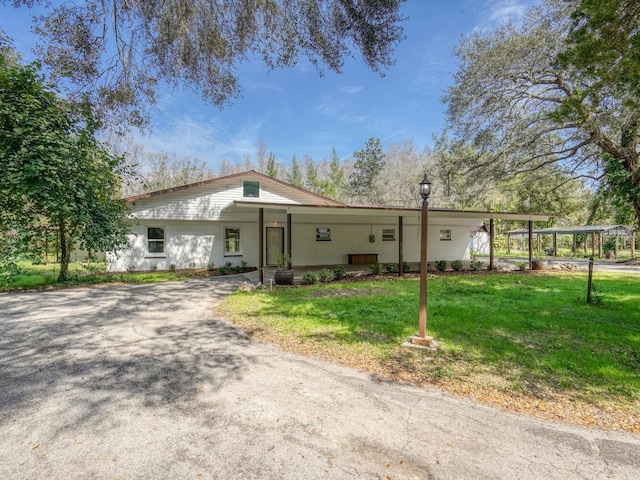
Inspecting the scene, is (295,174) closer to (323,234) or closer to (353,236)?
(353,236)

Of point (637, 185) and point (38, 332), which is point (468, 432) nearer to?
point (38, 332)

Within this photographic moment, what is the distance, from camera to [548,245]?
103 ft

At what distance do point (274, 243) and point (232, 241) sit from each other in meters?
1.95

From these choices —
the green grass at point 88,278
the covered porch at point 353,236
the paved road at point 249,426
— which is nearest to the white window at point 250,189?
the covered porch at point 353,236

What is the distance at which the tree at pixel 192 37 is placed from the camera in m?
5.18

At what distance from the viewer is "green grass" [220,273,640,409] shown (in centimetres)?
380

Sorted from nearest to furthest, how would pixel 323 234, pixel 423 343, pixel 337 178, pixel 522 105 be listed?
pixel 423 343 < pixel 522 105 < pixel 323 234 < pixel 337 178

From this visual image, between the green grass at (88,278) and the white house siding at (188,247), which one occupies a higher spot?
the white house siding at (188,247)

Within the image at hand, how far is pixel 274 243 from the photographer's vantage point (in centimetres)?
1516

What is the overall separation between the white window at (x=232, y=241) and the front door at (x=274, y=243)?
1411 millimetres

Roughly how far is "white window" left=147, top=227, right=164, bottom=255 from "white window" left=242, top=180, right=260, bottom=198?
12.9 feet

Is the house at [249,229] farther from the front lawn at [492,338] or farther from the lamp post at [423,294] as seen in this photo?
the lamp post at [423,294]

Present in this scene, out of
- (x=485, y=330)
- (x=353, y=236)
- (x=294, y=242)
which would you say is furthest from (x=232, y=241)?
(x=485, y=330)

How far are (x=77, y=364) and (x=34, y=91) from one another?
656cm
